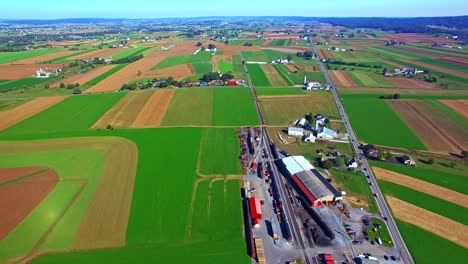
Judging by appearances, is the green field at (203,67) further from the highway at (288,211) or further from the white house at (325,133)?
the white house at (325,133)

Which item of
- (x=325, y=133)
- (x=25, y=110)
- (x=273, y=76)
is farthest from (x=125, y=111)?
(x=273, y=76)

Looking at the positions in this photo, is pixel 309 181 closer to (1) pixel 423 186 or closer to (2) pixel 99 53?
(1) pixel 423 186

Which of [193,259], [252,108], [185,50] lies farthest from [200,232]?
[185,50]

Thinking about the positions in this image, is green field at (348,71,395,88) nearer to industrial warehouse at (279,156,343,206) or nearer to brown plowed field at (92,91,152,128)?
industrial warehouse at (279,156,343,206)

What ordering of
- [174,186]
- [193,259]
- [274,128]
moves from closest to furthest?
1. [193,259]
2. [174,186]
3. [274,128]

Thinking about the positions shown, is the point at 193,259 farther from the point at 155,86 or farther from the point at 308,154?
the point at 155,86
